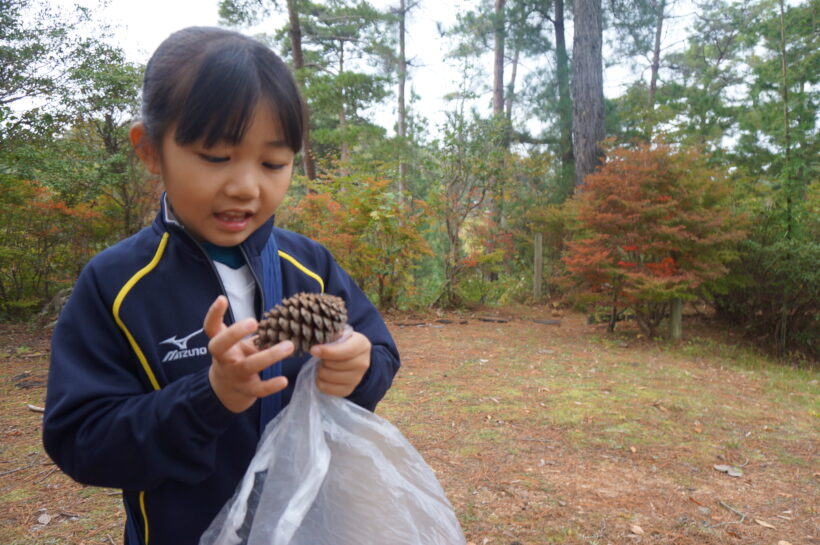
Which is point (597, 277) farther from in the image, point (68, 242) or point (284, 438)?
point (68, 242)

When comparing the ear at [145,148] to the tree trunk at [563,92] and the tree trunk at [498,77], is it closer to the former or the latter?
the tree trunk at [563,92]

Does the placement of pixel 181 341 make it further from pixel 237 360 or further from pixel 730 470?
pixel 730 470

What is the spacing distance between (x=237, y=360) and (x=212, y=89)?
53 centimetres

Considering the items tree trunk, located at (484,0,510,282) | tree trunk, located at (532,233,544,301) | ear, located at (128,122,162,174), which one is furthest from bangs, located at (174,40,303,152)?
tree trunk, located at (484,0,510,282)

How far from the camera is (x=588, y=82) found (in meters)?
9.76

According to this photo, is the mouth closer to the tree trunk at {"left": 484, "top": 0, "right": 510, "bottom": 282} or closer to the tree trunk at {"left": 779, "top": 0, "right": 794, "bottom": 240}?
the tree trunk at {"left": 779, "top": 0, "right": 794, "bottom": 240}

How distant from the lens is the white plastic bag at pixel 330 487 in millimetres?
997

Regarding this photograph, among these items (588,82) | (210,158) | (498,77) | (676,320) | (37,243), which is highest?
(498,77)

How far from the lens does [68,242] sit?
7.54m

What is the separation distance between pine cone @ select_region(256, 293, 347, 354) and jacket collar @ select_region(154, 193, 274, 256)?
29cm

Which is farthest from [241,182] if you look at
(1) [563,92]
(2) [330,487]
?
(1) [563,92]

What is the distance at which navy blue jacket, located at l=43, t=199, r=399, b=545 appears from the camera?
91cm

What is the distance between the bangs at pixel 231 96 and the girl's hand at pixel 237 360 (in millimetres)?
342

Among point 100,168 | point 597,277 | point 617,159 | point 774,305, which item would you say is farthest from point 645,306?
point 100,168
